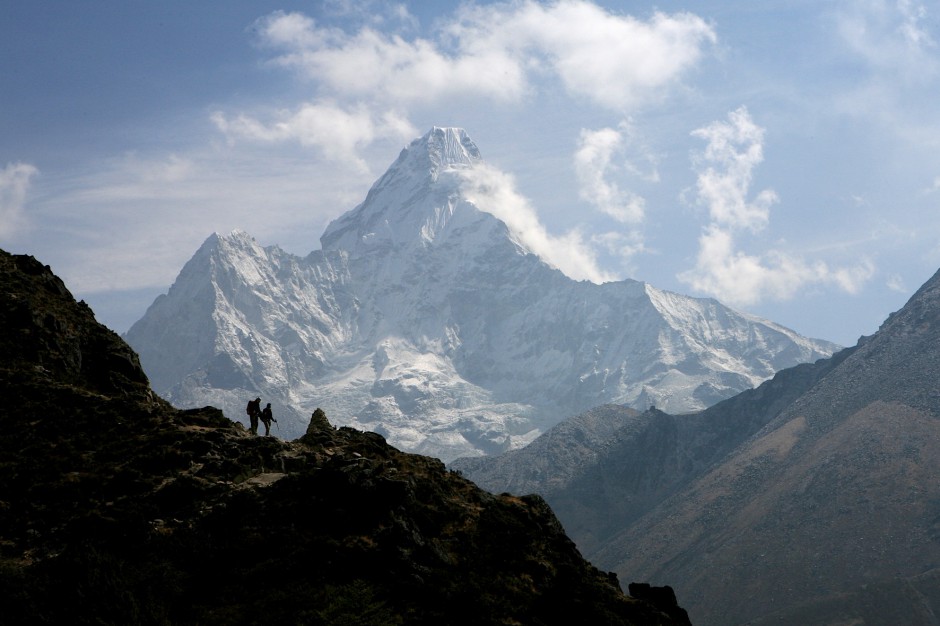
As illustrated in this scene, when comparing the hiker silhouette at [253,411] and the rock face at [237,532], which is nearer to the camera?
the rock face at [237,532]

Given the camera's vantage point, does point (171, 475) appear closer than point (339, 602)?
No

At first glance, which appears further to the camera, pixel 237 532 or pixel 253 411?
pixel 253 411

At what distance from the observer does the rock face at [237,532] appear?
47.3m

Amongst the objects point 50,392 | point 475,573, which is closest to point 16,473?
point 50,392

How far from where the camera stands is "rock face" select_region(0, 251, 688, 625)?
1864 inches

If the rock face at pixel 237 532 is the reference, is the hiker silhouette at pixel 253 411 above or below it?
above

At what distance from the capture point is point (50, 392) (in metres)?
67.5

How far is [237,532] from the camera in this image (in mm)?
54531

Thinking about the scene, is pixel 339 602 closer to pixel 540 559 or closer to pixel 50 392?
pixel 540 559

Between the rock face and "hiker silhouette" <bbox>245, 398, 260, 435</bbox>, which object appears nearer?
the rock face

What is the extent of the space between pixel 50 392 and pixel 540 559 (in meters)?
34.1

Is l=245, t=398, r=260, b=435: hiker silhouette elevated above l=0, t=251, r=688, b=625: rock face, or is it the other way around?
l=245, t=398, r=260, b=435: hiker silhouette

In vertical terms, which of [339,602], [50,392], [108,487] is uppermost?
[50,392]

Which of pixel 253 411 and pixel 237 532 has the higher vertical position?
pixel 253 411
